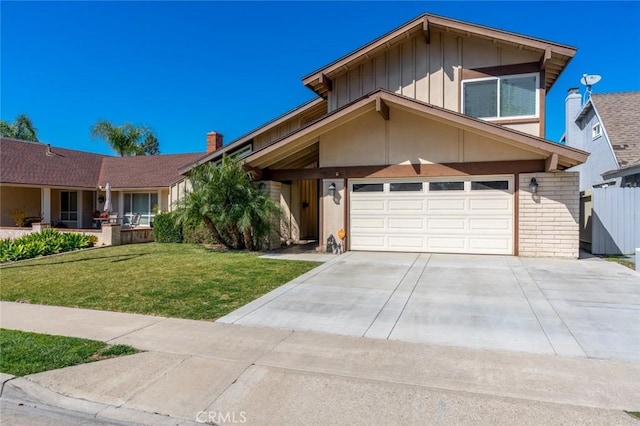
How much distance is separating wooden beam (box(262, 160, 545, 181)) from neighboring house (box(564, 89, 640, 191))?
5962mm

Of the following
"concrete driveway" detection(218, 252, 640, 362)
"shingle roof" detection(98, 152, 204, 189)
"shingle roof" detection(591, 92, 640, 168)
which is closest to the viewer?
"concrete driveway" detection(218, 252, 640, 362)

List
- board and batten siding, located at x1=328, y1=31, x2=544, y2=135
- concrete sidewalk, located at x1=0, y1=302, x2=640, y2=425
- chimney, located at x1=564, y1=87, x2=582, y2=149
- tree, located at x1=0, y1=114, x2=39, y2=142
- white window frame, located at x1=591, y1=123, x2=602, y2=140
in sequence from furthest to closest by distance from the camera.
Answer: tree, located at x1=0, y1=114, x2=39, y2=142 → chimney, located at x1=564, y1=87, x2=582, y2=149 → white window frame, located at x1=591, y1=123, x2=602, y2=140 → board and batten siding, located at x1=328, y1=31, x2=544, y2=135 → concrete sidewalk, located at x1=0, y1=302, x2=640, y2=425

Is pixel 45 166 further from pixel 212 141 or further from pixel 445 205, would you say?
pixel 445 205

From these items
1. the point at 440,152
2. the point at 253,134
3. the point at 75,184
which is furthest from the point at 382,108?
the point at 75,184

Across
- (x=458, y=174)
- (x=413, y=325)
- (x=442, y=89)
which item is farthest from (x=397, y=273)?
(x=442, y=89)

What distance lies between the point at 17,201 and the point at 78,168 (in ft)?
12.5

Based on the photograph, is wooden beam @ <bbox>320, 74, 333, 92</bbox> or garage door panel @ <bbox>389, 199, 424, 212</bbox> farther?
wooden beam @ <bbox>320, 74, 333, 92</bbox>

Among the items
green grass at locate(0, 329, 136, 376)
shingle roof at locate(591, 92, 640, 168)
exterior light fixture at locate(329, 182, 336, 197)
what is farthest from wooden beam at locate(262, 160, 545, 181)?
green grass at locate(0, 329, 136, 376)

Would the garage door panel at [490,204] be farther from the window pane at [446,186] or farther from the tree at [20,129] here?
the tree at [20,129]

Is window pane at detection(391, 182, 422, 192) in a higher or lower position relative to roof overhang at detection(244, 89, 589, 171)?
lower

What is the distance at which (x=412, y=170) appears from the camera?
12.2 meters

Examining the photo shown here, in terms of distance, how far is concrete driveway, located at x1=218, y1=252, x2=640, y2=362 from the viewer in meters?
5.04

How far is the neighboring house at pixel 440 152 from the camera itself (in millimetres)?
11211

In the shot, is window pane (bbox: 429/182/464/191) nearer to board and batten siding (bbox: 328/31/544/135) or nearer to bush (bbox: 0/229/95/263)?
board and batten siding (bbox: 328/31/544/135)
